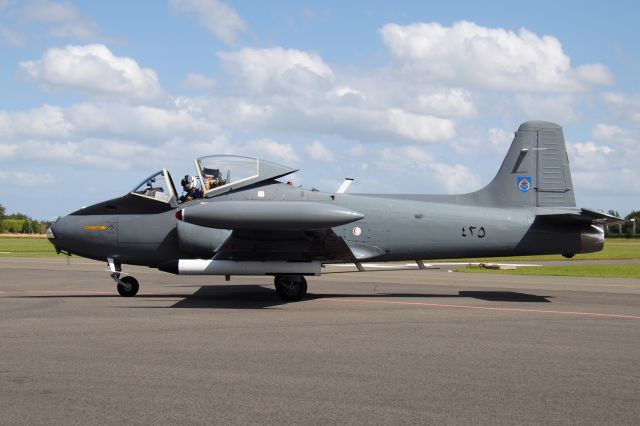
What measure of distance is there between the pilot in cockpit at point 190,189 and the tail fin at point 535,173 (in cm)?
564

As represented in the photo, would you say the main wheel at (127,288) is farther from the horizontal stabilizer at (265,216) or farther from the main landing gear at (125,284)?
the horizontal stabilizer at (265,216)

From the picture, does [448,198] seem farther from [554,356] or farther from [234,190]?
[554,356]

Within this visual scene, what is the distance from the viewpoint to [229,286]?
16.9m

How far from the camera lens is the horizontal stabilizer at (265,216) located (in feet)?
36.9

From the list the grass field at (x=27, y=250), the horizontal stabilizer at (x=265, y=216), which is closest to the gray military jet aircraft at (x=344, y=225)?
the horizontal stabilizer at (x=265, y=216)

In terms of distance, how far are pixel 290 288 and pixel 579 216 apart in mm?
5823

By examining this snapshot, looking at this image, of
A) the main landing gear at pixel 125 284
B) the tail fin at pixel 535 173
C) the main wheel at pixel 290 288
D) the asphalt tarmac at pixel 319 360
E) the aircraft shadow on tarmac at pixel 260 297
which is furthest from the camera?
the tail fin at pixel 535 173

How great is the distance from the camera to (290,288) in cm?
1313

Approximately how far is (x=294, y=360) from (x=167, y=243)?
715cm

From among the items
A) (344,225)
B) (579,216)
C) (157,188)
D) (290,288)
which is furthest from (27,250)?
(579,216)

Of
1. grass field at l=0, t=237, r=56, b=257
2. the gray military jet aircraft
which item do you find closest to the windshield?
the gray military jet aircraft

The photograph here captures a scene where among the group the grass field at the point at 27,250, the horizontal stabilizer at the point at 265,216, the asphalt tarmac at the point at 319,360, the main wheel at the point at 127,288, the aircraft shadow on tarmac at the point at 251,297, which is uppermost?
the horizontal stabilizer at the point at 265,216

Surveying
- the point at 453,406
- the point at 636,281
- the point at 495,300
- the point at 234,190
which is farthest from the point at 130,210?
the point at 636,281

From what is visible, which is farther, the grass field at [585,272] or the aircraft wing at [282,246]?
the grass field at [585,272]
